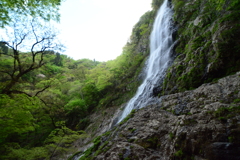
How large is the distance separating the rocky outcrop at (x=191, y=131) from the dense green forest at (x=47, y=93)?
178 inches

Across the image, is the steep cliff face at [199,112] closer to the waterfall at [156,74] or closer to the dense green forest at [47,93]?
the waterfall at [156,74]

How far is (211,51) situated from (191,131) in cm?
462

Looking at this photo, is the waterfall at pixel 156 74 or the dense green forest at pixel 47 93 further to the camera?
the waterfall at pixel 156 74

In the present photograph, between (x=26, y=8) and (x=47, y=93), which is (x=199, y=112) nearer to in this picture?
(x=26, y=8)

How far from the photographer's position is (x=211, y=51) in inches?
240

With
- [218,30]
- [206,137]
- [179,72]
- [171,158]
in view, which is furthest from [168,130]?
[218,30]

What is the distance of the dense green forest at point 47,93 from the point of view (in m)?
5.48

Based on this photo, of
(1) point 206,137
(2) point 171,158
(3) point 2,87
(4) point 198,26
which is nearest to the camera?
(1) point 206,137

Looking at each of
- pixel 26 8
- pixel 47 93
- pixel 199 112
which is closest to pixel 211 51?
pixel 199 112

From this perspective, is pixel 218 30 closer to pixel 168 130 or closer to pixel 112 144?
pixel 168 130

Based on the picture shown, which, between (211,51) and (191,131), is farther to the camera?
(211,51)

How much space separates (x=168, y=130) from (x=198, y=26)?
7.41 meters

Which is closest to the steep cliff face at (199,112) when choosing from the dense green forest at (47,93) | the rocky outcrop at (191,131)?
the rocky outcrop at (191,131)

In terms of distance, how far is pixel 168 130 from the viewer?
4031 mm
